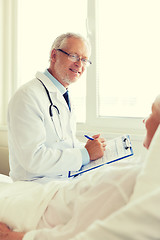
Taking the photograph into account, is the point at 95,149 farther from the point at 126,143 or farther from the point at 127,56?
the point at 127,56

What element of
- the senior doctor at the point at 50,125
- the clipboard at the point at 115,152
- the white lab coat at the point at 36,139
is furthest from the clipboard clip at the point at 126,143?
the white lab coat at the point at 36,139

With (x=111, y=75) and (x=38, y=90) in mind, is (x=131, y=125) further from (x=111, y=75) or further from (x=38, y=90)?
(x=38, y=90)

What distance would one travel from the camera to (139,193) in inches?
25.3

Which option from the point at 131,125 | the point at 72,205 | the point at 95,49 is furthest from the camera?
the point at 95,49

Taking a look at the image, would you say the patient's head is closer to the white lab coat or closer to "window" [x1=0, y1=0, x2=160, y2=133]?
the white lab coat

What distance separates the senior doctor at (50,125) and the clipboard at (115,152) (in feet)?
0.14

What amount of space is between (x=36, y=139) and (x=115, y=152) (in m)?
0.44

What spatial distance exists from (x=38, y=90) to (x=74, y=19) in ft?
4.05

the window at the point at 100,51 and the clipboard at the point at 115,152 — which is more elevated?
the window at the point at 100,51

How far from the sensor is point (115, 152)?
1.41 meters

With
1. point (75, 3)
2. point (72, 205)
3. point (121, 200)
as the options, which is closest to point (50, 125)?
point (72, 205)

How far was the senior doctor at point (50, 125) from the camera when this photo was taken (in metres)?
1.47

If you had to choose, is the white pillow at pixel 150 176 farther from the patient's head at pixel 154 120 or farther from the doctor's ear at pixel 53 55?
the doctor's ear at pixel 53 55

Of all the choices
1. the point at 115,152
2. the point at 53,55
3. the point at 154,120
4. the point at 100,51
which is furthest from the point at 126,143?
the point at 100,51
